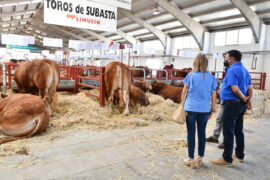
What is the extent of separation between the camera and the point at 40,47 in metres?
44.7

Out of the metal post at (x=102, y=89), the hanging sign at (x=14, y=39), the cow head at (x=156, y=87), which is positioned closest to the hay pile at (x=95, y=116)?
the metal post at (x=102, y=89)

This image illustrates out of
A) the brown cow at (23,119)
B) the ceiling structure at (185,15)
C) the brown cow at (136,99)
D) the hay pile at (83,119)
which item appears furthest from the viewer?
the ceiling structure at (185,15)

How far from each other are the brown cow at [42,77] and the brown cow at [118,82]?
1.18 m

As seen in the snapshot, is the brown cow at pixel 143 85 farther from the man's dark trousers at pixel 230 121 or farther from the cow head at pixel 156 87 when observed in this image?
the man's dark trousers at pixel 230 121

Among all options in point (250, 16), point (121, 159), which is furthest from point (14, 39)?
point (250, 16)

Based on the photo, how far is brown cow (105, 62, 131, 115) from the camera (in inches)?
194

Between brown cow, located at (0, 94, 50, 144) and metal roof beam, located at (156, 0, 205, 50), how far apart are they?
12.0m

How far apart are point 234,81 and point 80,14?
4.40 meters

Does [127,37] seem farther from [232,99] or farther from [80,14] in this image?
[232,99]

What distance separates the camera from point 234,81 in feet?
8.29

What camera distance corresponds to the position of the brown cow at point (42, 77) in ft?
14.5

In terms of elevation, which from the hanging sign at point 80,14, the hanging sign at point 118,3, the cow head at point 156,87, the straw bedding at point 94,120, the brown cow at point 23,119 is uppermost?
the hanging sign at point 118,3

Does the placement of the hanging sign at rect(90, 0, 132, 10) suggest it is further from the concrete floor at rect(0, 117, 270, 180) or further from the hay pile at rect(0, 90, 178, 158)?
the concrete floor at rect(0, 117, 270, 180)

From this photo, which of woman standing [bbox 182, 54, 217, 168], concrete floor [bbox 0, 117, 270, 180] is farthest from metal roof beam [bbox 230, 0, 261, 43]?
woman standing [bbox 182, 54, 217, 168]
